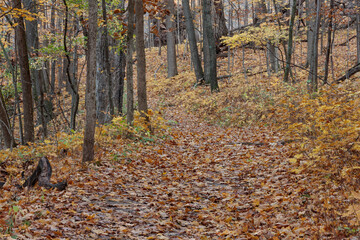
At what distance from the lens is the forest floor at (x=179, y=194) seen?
4.15 meters

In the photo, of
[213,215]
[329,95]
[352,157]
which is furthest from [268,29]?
[213,215]

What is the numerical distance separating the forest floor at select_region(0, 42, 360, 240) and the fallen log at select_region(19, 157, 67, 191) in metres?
0.15

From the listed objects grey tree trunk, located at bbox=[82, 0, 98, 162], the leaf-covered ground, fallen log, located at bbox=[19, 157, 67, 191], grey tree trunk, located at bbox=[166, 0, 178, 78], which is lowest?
the leaf-covered ground

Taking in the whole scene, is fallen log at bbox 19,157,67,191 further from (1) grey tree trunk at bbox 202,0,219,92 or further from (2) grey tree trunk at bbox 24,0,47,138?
(1) grey tree trunk at bbox 202,0,219,92

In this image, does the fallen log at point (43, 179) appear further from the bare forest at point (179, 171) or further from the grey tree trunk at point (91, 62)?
the grey tree trunk at point (91, 62)

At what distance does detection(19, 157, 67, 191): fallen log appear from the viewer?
215 inches

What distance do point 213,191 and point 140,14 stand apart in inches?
236

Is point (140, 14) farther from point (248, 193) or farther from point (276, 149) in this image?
point (248, 193)

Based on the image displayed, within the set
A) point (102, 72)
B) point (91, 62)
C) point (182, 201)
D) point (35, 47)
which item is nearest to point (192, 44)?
point (102, 72)

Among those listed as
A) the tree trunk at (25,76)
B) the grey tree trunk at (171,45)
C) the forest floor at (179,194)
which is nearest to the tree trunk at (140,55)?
the forest floor at (179,194)

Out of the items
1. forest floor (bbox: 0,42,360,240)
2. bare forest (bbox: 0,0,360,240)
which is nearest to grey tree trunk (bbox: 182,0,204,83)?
bare forest (bbox: 0,0,360,240)

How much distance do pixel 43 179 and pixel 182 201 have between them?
261 cm

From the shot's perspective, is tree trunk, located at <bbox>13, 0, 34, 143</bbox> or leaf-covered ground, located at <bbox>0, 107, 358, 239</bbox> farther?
tree trunk, located at <bbox>13, 0, 34, 143</bbox>

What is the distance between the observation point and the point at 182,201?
5957 millimetres
